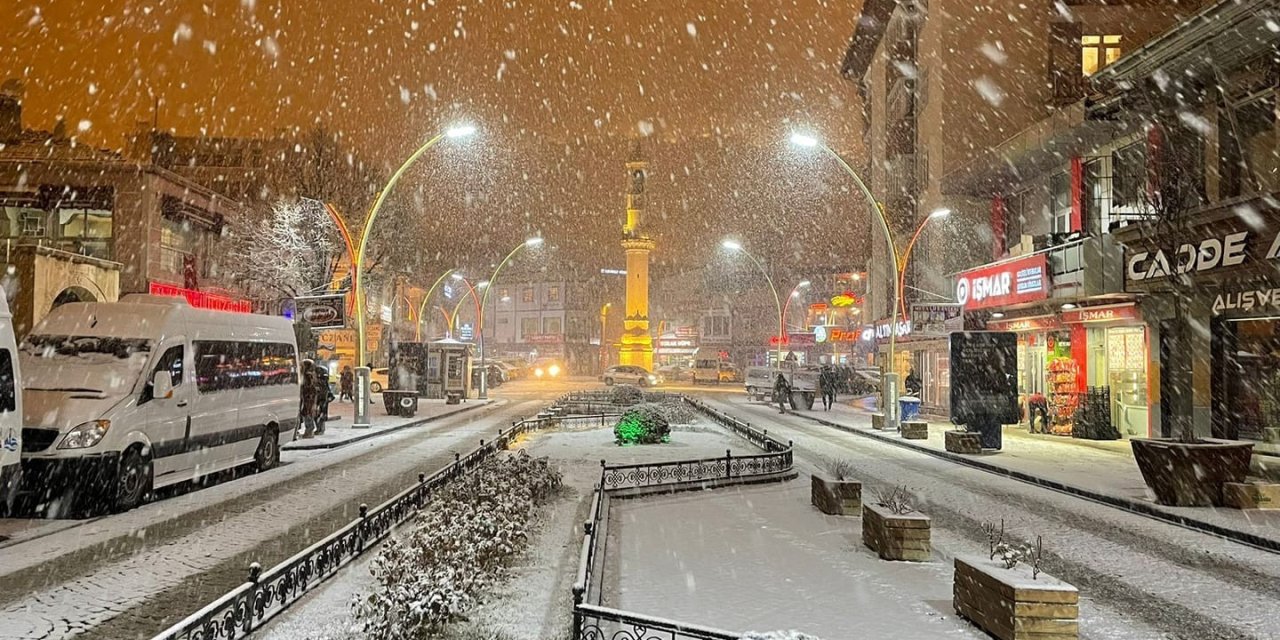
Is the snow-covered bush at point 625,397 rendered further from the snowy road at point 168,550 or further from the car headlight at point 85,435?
the car headlight at point 85,435

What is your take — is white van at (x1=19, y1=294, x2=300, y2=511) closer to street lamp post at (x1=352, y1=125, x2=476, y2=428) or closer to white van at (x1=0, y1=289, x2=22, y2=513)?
white van at (x1=0, y1=289, x2=22, y2=513)

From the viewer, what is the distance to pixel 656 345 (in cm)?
9281

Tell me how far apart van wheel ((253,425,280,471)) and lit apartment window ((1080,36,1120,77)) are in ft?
95.4

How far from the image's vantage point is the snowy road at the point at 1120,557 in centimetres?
684

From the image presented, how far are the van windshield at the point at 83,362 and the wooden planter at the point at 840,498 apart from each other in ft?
31.3

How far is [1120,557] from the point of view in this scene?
9258mm

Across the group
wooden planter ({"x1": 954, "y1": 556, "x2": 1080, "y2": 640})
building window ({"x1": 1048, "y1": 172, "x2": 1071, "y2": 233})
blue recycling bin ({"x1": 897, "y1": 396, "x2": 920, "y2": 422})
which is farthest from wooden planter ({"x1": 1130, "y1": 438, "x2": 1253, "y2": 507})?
building window ({"x1": 1048, "y1": 172, "x2": 1071, "y2": 233})

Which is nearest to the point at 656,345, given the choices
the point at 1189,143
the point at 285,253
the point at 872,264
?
the point at 872,264

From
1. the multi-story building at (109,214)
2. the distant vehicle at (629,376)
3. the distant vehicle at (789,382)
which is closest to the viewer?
the multi-story building at (109,214)

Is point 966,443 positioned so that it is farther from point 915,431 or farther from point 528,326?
point 528,326

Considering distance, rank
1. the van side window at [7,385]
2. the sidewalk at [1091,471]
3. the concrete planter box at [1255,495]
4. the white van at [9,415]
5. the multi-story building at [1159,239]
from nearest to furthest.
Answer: the white van at [9,415] < the van side window at [7,385] < the sidewalk at [1091,471] < the concrete planter box at [1255,495] < the multi-story building at [1159,239]

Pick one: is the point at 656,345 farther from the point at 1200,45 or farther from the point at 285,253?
the point at 1200,45

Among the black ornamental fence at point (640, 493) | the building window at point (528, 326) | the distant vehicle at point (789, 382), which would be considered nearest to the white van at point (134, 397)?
the black ornamental fence at point (640, 493)

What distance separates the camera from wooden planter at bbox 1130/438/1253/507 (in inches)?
484
